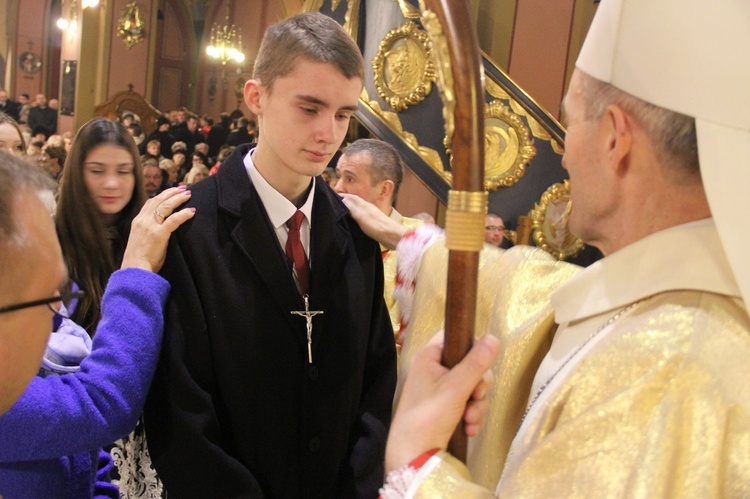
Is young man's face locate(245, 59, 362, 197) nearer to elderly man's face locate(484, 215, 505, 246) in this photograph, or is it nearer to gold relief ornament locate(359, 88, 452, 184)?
elderly man's face locate(484, 215, 505, 246)

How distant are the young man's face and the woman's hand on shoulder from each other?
0.76 ft

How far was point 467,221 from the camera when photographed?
1.07m

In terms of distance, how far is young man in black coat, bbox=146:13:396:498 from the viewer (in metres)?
1.54

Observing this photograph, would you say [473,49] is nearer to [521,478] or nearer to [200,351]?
[521,478]

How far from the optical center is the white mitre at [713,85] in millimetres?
1011

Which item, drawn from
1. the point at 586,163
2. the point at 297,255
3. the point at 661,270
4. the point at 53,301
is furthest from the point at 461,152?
the point at 297,255

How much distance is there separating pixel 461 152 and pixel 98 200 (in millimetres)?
2036

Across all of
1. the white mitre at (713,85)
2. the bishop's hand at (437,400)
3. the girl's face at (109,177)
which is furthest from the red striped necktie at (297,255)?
the girl's face at (109,177)

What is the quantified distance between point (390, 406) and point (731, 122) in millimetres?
1053

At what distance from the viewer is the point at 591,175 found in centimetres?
117

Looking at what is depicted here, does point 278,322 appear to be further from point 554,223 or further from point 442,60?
point 554,223

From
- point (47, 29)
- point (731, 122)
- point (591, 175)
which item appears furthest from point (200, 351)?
point (47, 29)

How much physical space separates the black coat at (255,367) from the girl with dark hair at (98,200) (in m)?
1.04

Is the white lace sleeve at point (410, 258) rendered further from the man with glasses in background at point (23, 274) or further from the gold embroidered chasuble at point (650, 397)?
the man with glasses in background at point (23, 274)
